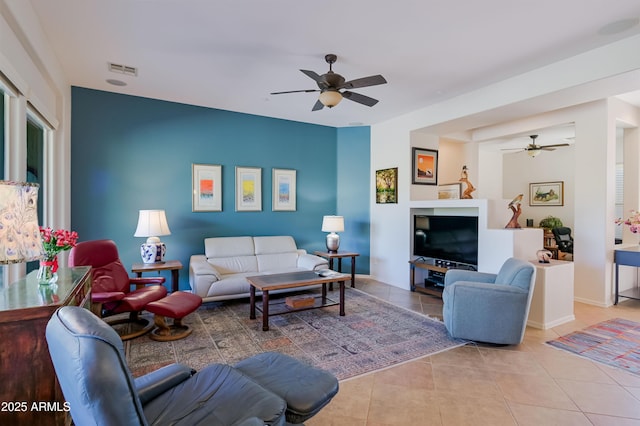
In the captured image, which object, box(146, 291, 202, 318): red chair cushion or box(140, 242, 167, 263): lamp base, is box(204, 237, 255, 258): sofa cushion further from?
box(146, 291, 202, 318): red chair cushion

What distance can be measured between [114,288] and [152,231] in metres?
0.86

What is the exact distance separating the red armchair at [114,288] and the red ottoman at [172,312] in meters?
0.16

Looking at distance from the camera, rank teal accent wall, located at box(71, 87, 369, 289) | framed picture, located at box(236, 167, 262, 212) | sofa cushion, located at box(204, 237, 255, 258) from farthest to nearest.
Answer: framed picture, located at box(236, 167, 262, 212)
sofa cushion, located at box(204, 237, 255, 258)
teal accent wall, located at box(71, 87, 369, 289)

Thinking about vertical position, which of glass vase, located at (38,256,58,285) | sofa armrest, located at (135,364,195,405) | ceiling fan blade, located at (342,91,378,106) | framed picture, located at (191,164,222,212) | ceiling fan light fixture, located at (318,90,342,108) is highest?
ceiling fan blade, located at (342,91,378,106)

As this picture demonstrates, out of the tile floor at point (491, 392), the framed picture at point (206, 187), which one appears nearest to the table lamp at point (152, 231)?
the framed picture at point (206, 187)

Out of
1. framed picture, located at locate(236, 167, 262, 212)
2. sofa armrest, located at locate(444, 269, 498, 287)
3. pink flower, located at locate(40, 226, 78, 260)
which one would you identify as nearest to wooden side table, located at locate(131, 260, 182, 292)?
framed picture, located at locate(236, 167, 262, 212)

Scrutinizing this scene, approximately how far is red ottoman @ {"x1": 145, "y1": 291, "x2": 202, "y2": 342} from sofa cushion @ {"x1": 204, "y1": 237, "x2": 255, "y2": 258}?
1402 mm

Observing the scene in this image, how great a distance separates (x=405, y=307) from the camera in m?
4.49

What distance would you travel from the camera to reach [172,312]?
3240 mm

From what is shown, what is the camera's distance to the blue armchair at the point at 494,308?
312 centimetres

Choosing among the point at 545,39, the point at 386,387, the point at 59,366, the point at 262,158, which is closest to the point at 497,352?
the point at 386,387

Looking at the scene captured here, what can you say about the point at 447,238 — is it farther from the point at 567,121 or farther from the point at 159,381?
the point at 159,381

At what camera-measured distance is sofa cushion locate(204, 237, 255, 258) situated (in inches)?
198

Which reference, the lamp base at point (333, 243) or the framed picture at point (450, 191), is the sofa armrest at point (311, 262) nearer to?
the lamp base at point (333, 243)
